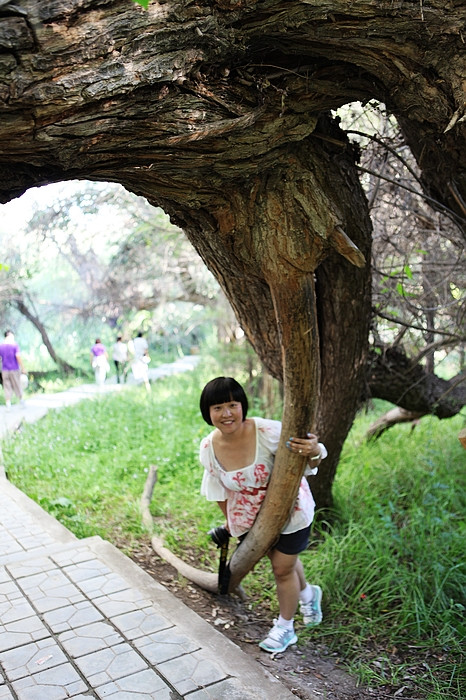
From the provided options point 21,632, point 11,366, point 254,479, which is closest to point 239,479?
point 254,479

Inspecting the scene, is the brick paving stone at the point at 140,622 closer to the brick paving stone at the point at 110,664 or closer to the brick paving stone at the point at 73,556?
the brick paving stone at the point at 110,664

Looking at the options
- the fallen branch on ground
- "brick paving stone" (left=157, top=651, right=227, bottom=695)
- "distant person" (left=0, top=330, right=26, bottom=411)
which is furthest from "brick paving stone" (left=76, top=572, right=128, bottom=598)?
"distant person" (left=0, top=330, right=26, bottom=411)

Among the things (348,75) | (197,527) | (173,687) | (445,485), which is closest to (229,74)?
(348,75)

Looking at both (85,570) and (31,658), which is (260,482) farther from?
(31,658)

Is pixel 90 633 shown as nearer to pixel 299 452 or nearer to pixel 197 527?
pixel 299 452

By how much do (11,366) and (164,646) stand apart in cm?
905

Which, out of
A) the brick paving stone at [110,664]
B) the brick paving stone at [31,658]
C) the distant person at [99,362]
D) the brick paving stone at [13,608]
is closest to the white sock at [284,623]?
the brick paving stone at [110,664]

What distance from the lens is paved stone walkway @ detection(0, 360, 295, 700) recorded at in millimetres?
3021

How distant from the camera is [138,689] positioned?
118 inches

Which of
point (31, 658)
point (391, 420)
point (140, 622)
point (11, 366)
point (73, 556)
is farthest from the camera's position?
point (11, 366)

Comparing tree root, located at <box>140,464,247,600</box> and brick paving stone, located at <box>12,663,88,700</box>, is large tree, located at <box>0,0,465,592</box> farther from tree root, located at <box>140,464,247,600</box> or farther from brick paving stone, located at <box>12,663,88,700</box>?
brick paving stone, located at <box>12,663,88,700</box>

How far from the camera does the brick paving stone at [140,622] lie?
3525 mm

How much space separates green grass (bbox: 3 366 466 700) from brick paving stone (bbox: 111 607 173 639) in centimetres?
102

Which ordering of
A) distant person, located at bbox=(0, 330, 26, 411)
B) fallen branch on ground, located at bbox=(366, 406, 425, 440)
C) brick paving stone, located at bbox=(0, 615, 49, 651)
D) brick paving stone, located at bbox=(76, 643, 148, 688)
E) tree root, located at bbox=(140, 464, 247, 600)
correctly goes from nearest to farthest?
brick paving stone, located at bbox=(76, 643, 148, 688) → brick paving stone, located at bbox=(0, 615, 49, 651) → tree root, located at bbox=(140, 464, 247, 600) → fallen branch on ground, located at bbox=(366, 406, 425, 440) → distant person, located at bbox=(0, 330, 26, 411)
